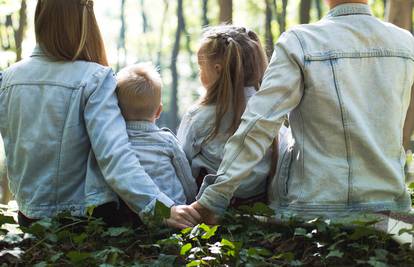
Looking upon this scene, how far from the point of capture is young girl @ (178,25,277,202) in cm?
390

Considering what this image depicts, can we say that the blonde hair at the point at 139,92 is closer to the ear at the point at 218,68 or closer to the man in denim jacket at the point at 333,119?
the ear at the point at 218,68

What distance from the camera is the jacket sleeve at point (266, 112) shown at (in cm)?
323

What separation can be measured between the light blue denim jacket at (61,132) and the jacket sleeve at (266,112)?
579 millimetres

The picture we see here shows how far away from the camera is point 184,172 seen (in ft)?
12.8

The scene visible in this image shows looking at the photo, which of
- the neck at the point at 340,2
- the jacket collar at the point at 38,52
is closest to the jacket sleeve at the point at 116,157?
the jacket collar at the point at 38,52

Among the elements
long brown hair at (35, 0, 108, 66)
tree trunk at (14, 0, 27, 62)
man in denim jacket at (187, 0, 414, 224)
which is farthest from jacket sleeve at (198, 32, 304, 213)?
tree trunk at (14, 0, 27, 62)

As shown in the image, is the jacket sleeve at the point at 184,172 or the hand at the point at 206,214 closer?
the hand at the point at 206,214

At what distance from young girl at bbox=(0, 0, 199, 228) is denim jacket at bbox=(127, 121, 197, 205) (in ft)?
0.52

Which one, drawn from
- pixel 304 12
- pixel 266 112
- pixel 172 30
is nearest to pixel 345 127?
pixel 266 112

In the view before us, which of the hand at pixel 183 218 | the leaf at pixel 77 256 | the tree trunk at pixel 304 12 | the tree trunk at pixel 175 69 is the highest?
the leaf at pixel 77 256

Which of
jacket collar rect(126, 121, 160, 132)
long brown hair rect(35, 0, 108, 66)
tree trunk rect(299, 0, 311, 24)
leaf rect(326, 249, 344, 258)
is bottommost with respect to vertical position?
tree trunk rect(299, 0, 311, 24)

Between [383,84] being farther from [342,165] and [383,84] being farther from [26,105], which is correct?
[26,105]

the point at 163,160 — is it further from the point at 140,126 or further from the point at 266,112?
the point at 266,112

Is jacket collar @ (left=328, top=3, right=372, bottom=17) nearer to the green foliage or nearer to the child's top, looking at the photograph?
the child's top
